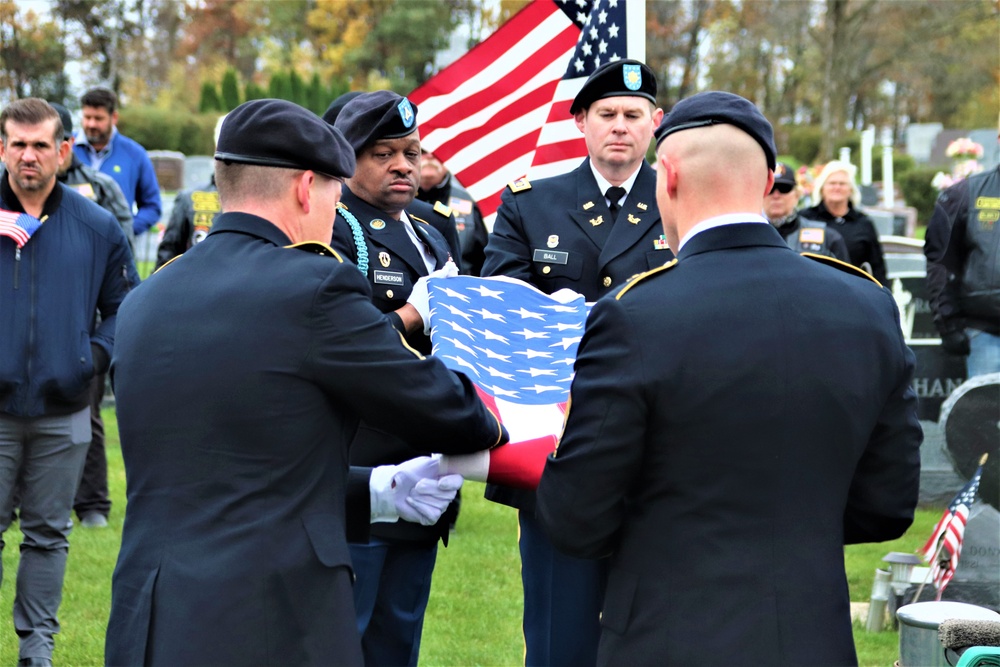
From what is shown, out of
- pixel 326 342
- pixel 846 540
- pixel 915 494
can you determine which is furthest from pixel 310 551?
pixel 915 494

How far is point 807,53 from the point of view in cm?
4653

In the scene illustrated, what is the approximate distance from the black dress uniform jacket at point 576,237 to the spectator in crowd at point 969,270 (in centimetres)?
394

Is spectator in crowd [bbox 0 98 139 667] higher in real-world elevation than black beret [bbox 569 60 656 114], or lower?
lower

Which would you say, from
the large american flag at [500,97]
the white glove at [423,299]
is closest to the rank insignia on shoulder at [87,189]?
the large american flag at [500,97]

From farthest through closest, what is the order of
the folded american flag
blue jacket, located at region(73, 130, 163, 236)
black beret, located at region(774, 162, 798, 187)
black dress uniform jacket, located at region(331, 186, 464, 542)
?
1. blue jacket, located at region(73, 130, 163, 236)
2. black beret, located at region(774, 162, 798, 187)
3. black dress uniform jacket, located at region(331, 186, 464, 542)
4. the folded american flag

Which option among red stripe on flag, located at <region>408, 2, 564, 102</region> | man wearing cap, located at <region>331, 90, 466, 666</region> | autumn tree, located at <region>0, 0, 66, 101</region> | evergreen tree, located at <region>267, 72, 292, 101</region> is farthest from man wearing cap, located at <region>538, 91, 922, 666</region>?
evergreen tree, located at <region>267, 72, 292, 101</region>

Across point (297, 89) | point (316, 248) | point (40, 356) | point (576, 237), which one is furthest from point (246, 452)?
point (297, 89)

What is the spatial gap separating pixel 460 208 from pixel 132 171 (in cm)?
267

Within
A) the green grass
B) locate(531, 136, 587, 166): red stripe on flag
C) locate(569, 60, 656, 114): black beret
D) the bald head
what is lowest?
the green grass

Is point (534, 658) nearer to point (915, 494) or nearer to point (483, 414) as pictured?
point (483, 414)

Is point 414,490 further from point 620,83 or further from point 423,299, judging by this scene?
point 620,83

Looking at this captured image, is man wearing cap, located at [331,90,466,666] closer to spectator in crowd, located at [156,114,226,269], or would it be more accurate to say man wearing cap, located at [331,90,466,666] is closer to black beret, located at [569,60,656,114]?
black beret, located at [569,60,656,114]

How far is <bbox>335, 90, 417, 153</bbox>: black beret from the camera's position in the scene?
3744mm

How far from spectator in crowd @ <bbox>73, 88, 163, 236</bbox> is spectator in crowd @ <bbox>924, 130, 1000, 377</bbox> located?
5.89 meters
